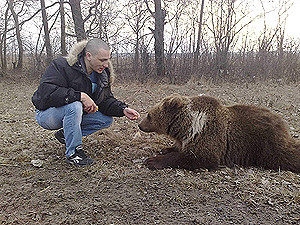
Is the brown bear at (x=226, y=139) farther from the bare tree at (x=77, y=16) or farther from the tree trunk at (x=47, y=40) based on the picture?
the tree trunk at (x=47, y=40)

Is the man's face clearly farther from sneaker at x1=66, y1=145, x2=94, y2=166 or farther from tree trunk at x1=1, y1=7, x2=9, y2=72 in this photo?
tree trunk at x1=1, y1=7, x2=9, y2=72

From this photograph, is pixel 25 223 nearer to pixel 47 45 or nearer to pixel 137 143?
pixel 137 143

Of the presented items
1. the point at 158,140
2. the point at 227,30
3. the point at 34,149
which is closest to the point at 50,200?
the point at 34,149

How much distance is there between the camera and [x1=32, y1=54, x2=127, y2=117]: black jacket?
3500 mm

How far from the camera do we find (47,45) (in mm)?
14320

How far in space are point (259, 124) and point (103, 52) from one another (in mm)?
2273

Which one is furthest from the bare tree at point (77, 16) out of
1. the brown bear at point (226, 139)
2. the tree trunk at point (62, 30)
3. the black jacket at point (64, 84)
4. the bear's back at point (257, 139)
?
the bear's back at point (257, 139)

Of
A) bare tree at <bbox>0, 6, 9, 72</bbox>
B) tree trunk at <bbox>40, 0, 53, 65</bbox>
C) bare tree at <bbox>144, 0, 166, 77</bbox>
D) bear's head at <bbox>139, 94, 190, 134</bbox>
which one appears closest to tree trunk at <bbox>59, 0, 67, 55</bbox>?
tree trunk at <bbox>40, 0, 53, 65</bbox>

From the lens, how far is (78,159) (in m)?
3.69

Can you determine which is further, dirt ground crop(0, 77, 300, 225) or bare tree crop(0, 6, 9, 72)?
bare tree crop(0, 6, 9, 72)

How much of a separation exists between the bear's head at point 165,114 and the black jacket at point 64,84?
0.82 meters

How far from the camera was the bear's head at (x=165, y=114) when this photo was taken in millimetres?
3723

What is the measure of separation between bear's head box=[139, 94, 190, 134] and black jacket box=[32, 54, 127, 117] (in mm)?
823

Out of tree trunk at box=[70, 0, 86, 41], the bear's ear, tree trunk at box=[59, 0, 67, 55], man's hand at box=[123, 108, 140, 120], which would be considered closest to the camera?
the bear's ear
